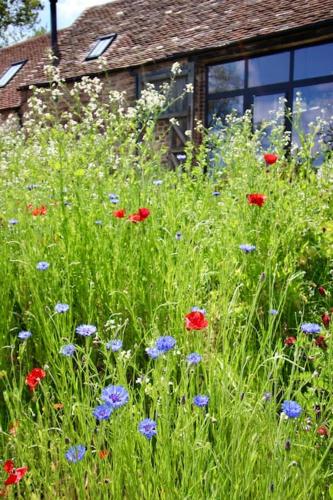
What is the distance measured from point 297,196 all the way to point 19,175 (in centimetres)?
189

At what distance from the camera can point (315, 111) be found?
9984 millimetres

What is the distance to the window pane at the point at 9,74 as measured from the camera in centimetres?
1892

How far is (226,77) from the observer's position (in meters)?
11.3

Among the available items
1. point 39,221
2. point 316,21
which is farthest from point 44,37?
point 39,221

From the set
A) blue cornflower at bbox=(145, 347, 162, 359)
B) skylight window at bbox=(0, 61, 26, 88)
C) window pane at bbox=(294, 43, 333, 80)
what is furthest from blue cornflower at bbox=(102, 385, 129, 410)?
skylight window at bbox=(0, 61, 26, 88)

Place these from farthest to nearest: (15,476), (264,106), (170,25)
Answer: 1. (170,25)
2. (264,106)
3. (15,476)

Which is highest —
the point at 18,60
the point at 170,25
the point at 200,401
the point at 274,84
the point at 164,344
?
the point at 18,60

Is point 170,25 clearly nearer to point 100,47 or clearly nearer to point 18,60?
point 100,47

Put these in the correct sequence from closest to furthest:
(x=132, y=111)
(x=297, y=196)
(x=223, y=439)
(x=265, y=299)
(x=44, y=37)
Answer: (x=223, y=439), (x=265, y=299), (x=297, y=196), (x=132, y=111), (x=44, y=37)

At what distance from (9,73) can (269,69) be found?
12225 millimetres

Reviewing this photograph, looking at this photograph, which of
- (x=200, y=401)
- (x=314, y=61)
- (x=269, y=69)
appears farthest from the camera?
(x=269, y=69)

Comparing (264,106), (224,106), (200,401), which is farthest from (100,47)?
(200,401)

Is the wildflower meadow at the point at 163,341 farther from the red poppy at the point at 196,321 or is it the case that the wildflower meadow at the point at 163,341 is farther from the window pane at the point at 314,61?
the window pane at the point at 314,61

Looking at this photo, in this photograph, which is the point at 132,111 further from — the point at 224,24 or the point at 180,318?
the point at 224,24
